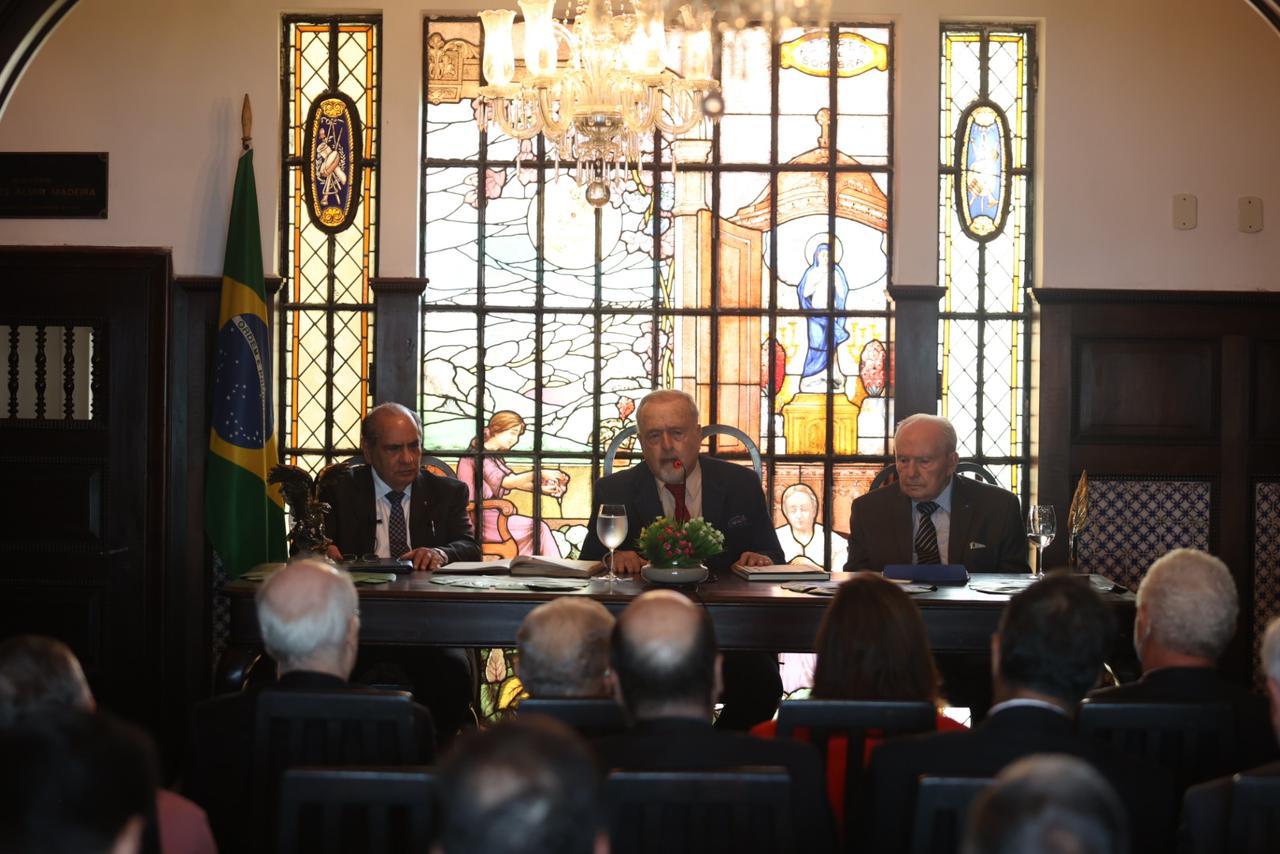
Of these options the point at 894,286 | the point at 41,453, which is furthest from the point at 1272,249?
the point at 41,453

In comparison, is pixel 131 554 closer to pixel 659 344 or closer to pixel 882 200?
pixel 659 344

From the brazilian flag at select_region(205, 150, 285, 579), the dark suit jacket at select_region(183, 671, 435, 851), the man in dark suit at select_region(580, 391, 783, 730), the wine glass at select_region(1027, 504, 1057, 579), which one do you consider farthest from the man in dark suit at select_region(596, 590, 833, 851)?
the brazilian flag at select_region(205, 150, 285, 579)

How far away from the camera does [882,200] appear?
A: 22.2ft

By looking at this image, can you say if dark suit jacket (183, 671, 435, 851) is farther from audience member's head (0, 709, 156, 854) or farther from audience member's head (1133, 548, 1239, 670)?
audience member's head (1133, 548, 1239, 670)

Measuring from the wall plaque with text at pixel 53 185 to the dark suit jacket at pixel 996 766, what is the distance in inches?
205

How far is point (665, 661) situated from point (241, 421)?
13.7ft

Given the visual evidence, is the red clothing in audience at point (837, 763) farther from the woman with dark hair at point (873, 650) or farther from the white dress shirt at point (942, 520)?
the white dress shirt at point (942, 520)

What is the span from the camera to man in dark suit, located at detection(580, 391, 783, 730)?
5332 millimetres

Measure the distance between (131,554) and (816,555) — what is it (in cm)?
315

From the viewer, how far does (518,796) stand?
149 centimetres

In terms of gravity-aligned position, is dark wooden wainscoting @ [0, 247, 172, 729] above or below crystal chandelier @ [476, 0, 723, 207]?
below

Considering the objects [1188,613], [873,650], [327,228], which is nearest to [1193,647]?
[1188,613]

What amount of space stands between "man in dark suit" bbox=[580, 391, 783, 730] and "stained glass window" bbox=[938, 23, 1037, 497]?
1.67m

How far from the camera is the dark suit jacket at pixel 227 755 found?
9.65 ft
